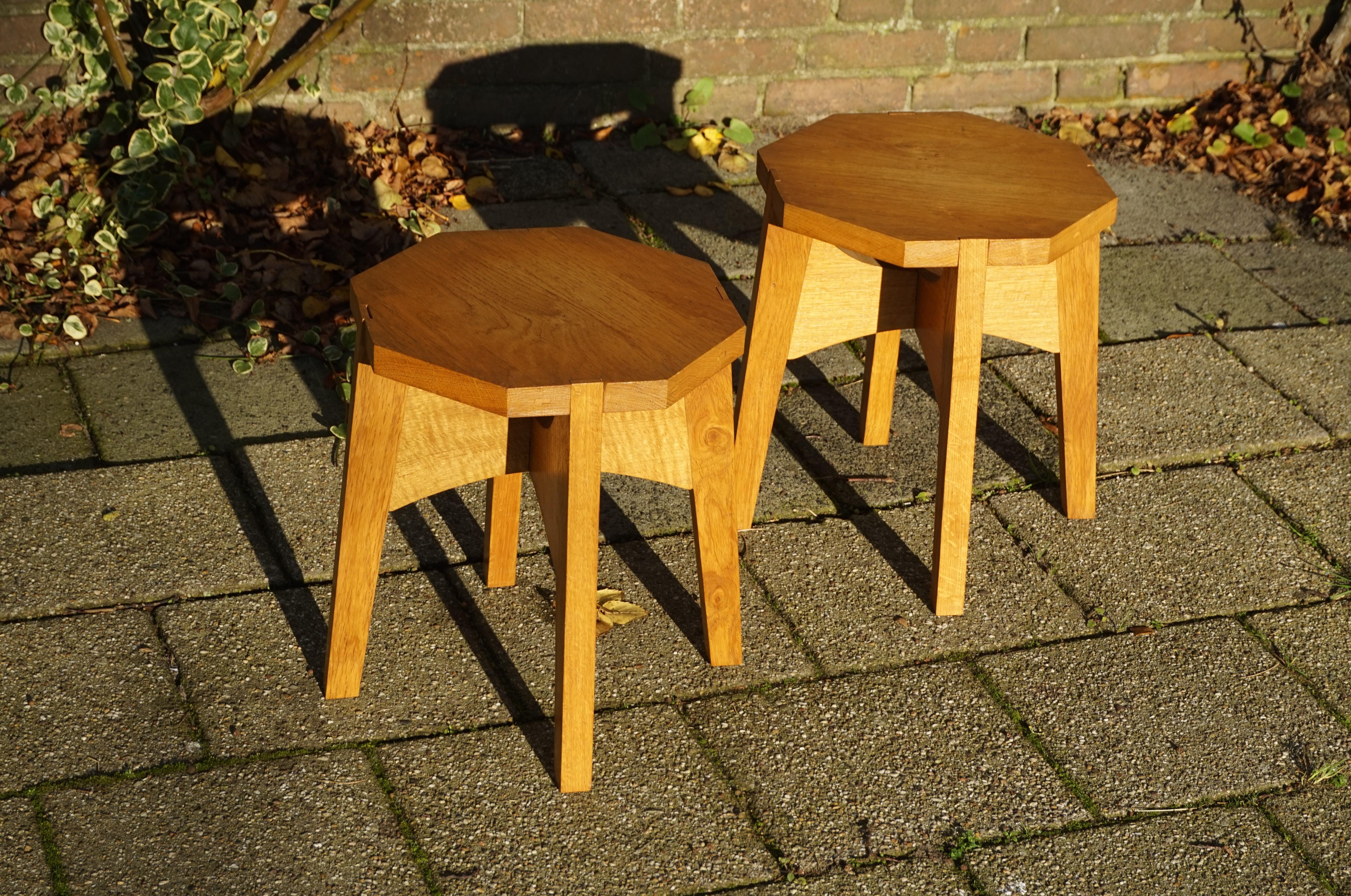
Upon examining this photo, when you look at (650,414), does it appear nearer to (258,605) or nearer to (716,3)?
(258,605)

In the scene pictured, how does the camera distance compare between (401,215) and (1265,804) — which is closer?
(1265,804)

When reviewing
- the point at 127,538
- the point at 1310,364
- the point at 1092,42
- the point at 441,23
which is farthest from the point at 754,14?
the point at 127,538

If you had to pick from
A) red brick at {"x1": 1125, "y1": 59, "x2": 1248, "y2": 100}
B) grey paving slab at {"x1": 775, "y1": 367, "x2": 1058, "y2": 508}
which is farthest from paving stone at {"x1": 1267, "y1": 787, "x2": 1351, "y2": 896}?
red brick at {"x1": 1125, "y1": 59, "x2": 1248, "y2": 100}

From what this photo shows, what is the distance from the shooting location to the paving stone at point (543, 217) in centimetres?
434

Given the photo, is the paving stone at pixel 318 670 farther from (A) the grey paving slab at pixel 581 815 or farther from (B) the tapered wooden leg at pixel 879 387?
(B) the tapered wooden leg at pixel 879 387

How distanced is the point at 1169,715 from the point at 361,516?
1.62m

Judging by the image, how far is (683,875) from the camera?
2283 mm

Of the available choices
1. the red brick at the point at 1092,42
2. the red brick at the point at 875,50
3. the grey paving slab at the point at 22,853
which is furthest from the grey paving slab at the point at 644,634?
the red brick at the point at 1092,42

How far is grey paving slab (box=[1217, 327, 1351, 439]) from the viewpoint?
3689 millimetres

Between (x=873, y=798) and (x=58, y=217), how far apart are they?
2.90 meters

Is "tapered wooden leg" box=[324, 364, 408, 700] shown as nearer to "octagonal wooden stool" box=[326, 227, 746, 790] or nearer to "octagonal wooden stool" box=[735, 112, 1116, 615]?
"octagonal wooden stool" box=[326, 227, 746, 790]

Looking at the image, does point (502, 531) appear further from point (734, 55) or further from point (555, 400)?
point (734, 55)

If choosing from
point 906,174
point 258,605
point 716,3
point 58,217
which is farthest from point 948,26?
point 258,605

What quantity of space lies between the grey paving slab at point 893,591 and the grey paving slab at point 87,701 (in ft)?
4.14
